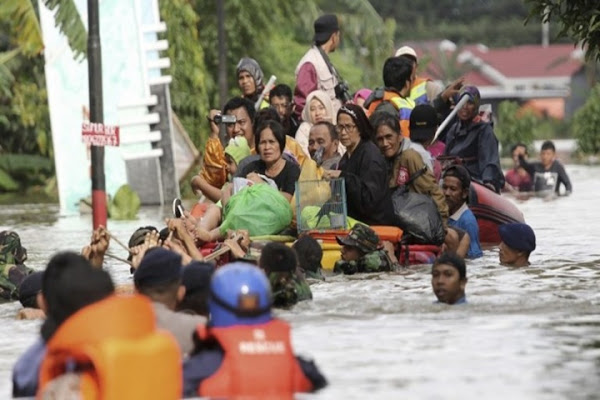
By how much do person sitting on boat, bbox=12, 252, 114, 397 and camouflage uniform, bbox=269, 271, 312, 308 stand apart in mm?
4320

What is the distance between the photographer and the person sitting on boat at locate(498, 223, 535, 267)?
16.5 metres

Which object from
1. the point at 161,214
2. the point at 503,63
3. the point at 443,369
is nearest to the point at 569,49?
the point at 503,63

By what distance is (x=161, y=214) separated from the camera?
91.9 feet

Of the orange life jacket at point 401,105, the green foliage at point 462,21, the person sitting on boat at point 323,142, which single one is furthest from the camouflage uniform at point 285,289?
the green foliage at point 462,21

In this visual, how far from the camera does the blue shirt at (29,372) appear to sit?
8683 mm

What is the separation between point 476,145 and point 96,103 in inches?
182

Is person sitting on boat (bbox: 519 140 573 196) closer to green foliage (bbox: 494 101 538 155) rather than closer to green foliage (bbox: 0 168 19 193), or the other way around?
green foliage (bbox: 0 168 19 193)

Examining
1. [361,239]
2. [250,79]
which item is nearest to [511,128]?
[250,79]

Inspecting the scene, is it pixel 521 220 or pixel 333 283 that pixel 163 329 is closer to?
pixel 333 283

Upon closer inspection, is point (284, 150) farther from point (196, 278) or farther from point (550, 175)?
point (550, 175)

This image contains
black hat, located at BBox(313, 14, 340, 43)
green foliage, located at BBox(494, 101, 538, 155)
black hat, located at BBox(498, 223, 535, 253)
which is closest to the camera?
black hat, located at BBox(498, 223, 535, 253)

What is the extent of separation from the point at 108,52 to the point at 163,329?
22118 mm

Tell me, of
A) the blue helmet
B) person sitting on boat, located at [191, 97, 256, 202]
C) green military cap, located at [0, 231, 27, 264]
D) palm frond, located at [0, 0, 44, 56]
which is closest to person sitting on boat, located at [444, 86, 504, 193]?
person sitting on boat, located at [191, 97, 256, 202]

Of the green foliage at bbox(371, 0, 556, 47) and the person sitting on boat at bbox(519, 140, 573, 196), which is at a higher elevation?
the green foliage at bbox(371, 0, 556, 47)
